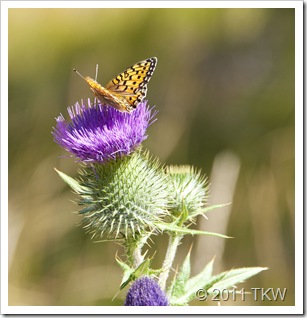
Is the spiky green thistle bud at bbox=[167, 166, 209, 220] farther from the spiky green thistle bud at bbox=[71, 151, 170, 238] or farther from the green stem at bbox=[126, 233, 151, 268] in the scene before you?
the green stem at bbox=[126, 233, 151, 268]

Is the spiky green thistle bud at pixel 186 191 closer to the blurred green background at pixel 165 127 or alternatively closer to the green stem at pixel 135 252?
the green stem at pixel 135 252

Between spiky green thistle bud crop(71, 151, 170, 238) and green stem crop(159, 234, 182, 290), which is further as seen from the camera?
spiky green thistle bud crop(71, 151, 170, 238)

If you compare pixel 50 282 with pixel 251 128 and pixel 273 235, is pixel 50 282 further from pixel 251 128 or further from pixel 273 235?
pixel 251 128

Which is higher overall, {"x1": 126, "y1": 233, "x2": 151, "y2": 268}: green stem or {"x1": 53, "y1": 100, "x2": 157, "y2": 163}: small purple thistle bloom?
{"x1": 53, "y1": 100, "x2": 157, "y2": 163}: small purple thistle bloom

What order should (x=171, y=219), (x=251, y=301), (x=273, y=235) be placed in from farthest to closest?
(x=273, y=235) → (x=251, y=301) → (x=171, y=219)

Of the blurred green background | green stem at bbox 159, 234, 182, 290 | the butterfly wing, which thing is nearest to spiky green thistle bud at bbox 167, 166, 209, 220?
green stem at bbox 159, 234, 182, 290

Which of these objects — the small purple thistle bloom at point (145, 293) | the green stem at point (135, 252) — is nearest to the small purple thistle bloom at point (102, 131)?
the green stem at point (135, 252)

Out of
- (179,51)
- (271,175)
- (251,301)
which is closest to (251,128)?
(271,175)
